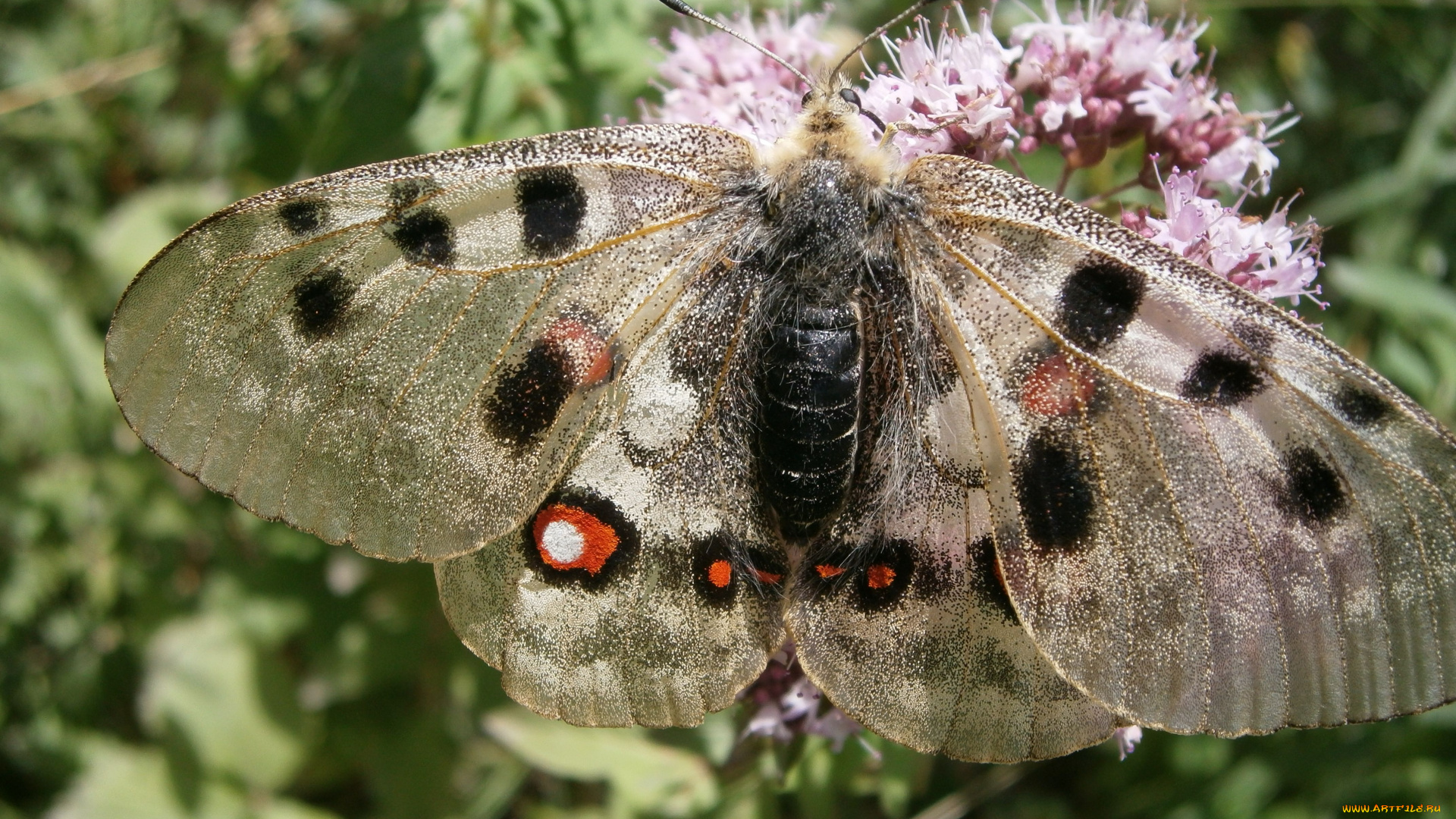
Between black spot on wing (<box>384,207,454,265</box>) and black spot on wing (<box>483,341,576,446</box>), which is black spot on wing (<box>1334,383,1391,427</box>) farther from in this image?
black spot on wing (<box>384,207,454,265</box>)

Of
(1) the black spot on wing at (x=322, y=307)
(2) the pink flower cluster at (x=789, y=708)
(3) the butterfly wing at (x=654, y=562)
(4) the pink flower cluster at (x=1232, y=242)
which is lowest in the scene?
(2) the pink flower cluster at (x=789, y=708)

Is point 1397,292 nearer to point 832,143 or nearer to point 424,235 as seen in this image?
point 832,143

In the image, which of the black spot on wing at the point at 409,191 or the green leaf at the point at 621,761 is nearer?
the black spot on wing at the point at 409,191

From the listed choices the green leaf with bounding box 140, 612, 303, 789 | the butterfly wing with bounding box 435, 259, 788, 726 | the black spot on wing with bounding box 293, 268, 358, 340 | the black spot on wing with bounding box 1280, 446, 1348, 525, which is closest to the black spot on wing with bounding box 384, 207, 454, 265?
A: the black spot on wing with bounding box 293, 268, 358, 340

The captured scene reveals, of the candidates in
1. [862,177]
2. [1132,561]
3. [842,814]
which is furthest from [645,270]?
[842,814]

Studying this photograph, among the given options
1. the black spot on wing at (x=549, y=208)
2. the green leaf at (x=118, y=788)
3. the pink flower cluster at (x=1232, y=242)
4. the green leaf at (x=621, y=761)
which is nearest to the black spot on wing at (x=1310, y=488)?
the pink flower cluster at (x=1232, y=242)

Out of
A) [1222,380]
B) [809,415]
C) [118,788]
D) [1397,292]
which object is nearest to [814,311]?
[809,415]

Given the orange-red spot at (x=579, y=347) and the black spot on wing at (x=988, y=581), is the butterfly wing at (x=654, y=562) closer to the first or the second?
the orange-red spot at (x=579, y=347)
